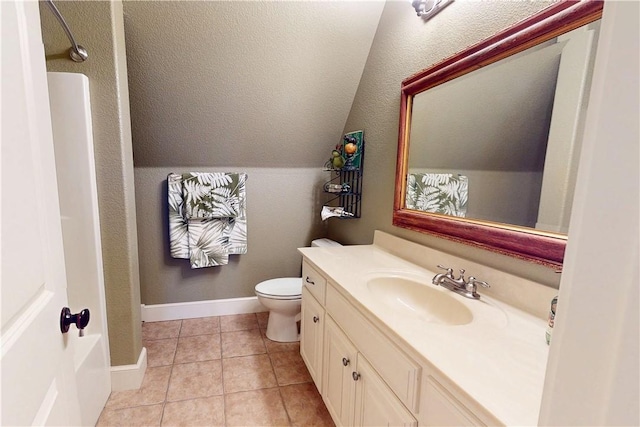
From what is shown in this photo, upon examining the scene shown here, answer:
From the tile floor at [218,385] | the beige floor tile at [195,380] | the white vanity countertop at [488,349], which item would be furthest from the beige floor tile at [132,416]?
the white vanity countertop at [488,349]

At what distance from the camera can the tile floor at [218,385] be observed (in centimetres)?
157

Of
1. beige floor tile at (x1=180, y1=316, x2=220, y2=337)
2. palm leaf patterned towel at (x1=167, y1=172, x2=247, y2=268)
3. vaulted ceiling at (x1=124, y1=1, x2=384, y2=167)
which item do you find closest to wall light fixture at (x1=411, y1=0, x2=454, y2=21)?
vaulted ceiling at (x1=124, y1=1, x2=384, y2=167)

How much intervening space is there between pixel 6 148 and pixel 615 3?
78 cm

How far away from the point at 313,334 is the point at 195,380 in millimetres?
814

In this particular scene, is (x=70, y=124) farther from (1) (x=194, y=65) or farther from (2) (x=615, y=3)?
(2) (x=615, y=3)

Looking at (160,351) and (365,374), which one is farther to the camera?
(160,351)

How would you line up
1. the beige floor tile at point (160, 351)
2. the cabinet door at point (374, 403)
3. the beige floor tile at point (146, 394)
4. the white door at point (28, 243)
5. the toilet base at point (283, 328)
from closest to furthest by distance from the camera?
1. the white door at point (28, 243)
2. the cabinet door at point (374, 403)
3. the beige floor tile at point (146, 394)
4. the beige floor tile at point (160, 351)
5. the toilet base at point (283, 328)

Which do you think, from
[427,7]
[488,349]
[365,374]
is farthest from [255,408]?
[427,7]

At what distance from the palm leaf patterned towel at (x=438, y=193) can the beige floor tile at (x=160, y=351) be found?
73.0 inches

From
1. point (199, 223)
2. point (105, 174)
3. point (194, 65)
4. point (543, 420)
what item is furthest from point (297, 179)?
point (543, 420)

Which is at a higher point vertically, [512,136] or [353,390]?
[512,136]

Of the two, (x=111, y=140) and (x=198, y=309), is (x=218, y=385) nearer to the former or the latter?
(x=198, y=309)

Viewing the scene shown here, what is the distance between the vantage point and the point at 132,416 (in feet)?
5.12

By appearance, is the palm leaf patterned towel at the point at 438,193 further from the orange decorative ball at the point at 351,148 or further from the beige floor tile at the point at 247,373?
the beige floor tile at the point at 247,373
